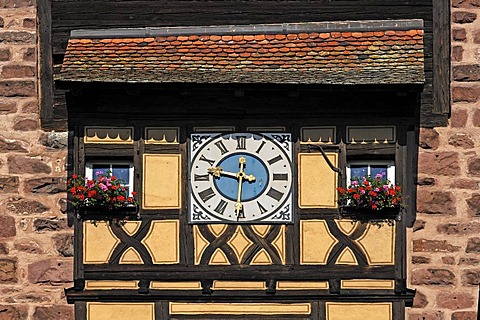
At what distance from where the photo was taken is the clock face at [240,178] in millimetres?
16266

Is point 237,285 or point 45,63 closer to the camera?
point 237,285

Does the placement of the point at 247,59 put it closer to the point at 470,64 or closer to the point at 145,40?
the point at 145,40

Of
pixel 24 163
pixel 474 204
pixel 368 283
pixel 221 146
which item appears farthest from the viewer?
pixel 24 163

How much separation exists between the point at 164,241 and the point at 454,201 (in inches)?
111

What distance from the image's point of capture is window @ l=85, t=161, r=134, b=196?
16.4 metres

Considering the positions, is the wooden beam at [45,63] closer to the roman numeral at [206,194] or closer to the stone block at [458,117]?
the roman numeral at [206,194]

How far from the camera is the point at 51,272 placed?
53.6 feet

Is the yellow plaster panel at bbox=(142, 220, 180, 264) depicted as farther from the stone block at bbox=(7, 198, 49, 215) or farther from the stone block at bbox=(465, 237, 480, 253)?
the stone block at bbox=(465, 237, 480, 253)

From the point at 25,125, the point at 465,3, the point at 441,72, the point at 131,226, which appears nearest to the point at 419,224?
the point at 441,72

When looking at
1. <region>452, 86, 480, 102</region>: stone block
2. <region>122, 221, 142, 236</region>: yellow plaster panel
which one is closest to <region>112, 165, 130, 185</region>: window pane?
<region>122, 221, 142, 236</region>: yellow plaster panel

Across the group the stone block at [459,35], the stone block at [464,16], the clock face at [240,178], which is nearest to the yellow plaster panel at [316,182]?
the clock face at [240,178]

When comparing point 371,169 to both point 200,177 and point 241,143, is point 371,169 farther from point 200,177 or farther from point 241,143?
point 200,177

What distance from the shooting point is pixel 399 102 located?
16.3m

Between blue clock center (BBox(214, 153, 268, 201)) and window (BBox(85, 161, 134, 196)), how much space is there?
0.85 m
